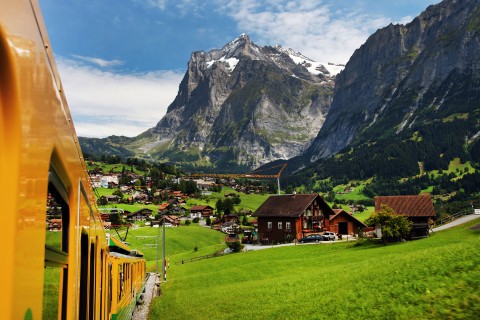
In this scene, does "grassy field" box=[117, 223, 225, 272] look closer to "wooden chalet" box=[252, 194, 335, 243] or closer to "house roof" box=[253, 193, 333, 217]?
"wooden chalet" box=[252, 194, 335, 243]

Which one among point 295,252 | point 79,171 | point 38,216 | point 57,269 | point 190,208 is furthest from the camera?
point 190,208

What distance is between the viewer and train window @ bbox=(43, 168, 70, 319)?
3215 millimetres

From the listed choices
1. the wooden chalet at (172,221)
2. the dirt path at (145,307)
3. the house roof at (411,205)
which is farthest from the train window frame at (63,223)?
the wooden chalet at (172,221)

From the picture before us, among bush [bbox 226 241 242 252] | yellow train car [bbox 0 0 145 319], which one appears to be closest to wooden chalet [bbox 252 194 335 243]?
bush [bbox 226 241 242 252]

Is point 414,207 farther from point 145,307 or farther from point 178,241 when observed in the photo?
point 145,307

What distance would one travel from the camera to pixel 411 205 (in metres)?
67.6

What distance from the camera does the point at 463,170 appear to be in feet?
641

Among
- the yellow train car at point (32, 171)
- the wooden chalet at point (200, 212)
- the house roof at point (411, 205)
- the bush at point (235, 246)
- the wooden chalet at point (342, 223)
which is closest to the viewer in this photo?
the yellow train car at point (32, 171)

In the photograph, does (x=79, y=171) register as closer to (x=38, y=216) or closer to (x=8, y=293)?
(x=38, y=216)

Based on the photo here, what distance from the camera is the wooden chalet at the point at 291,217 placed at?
244ft

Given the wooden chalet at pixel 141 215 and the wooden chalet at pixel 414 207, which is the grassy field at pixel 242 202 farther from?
the wooden chalet at pixel 414 207

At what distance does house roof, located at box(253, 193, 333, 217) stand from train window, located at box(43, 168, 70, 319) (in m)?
70.4

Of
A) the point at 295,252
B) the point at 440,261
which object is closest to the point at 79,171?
Answer: the point at 440,261

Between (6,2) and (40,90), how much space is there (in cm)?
78
